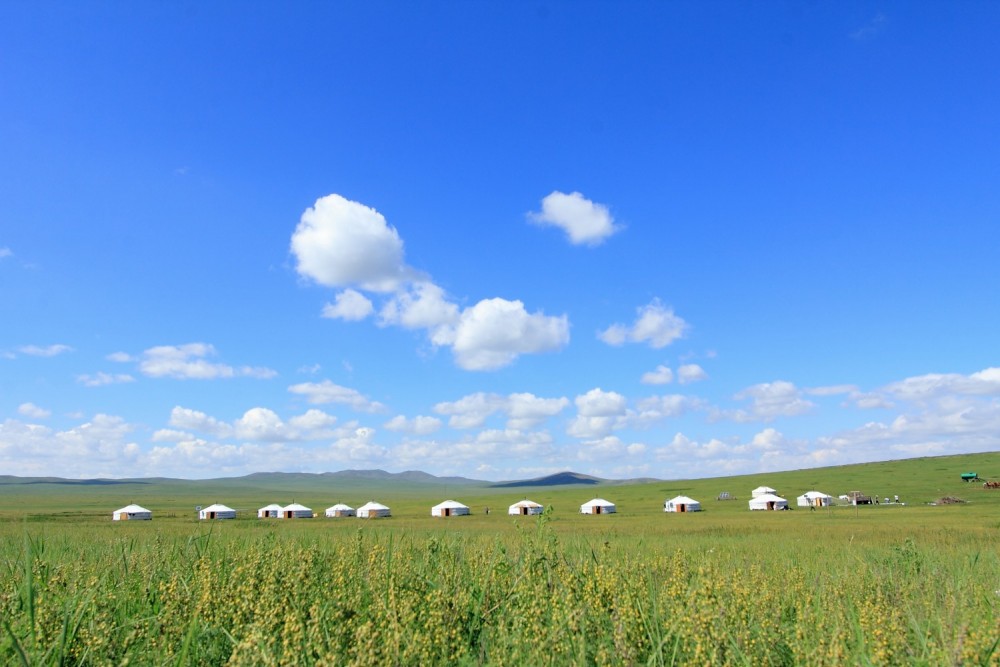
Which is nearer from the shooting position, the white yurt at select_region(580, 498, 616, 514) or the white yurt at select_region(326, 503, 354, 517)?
the white yurt at select_region(580, 498, 616, 514)

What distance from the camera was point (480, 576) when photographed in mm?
6520

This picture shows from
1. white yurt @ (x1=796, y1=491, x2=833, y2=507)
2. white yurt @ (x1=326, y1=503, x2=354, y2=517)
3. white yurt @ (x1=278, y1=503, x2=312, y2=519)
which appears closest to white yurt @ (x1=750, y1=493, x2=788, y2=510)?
white yurt @ (x1=796, y1=491, x2=833, y2=507)

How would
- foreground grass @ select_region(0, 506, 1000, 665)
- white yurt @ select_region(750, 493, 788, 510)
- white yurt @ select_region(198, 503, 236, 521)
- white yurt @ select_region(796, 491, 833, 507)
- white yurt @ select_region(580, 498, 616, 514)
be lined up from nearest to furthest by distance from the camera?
foreground grass @ select_region(0, 506, 1000, 665)
white yurt @ select_region(750, 493, 788, 510)
white yurt @ select_region(796, 491, 833, 507)
white yurt @ select_region(580, 498, 616, 514)
white yurt @ select_region(198, 503, 236, 521)

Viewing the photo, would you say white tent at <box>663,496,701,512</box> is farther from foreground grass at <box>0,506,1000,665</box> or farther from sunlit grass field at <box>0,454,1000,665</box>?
foreground grass at <box>0,506,1000,665</box>

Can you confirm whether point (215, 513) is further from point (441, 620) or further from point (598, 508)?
point (441, 620)

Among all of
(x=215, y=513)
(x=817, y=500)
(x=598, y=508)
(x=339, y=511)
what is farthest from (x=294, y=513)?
(x=817, y=500)

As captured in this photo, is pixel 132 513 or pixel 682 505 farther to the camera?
pixel 682 505

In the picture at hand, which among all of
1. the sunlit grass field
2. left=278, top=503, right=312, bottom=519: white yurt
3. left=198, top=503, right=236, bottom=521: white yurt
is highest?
the sunlit grass field

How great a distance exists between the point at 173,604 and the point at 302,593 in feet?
3.16

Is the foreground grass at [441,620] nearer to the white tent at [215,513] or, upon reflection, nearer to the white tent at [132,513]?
the white tent at [132,513]

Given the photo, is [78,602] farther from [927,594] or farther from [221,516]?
[221,516]

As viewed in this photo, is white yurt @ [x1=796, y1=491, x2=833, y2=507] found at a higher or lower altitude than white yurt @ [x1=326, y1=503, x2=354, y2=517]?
higher

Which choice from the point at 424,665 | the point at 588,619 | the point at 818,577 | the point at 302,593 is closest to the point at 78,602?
the point at 302,593

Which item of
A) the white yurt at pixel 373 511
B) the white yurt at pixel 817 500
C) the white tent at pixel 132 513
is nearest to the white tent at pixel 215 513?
the white tent at pixel 132 513
